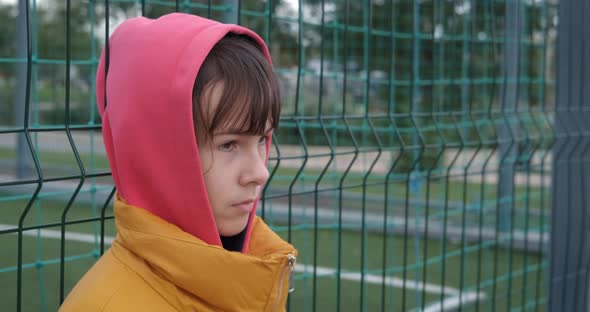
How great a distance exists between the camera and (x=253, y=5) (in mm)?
7258

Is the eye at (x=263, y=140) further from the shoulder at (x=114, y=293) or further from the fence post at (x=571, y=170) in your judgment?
the fence post at (x=571, y=170)

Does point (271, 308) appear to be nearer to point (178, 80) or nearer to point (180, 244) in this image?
point (180, 244)

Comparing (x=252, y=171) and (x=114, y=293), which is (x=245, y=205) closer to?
(x=252, y=171)

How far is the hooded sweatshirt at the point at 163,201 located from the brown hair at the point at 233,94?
0.17ft

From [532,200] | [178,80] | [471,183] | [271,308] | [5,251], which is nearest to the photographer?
[178,80]

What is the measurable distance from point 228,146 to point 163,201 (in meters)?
0.15

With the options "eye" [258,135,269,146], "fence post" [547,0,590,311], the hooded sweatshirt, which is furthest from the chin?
"fence post" [547,0,590,311]

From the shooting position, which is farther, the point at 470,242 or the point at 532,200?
the point at 532,200

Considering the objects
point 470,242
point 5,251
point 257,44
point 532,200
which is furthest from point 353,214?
point 257,44

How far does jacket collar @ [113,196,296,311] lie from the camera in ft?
4.62

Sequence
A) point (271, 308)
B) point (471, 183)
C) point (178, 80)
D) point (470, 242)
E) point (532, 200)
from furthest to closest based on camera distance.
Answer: point (471, 183), point (532, 200), point (470, 242), point (271, 308), point (178, 80)

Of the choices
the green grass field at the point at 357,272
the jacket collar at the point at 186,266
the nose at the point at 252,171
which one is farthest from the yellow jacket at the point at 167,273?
the green grass field at the point at 357,272

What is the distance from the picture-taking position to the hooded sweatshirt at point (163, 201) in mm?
1366

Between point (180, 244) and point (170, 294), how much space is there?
0.29ft
